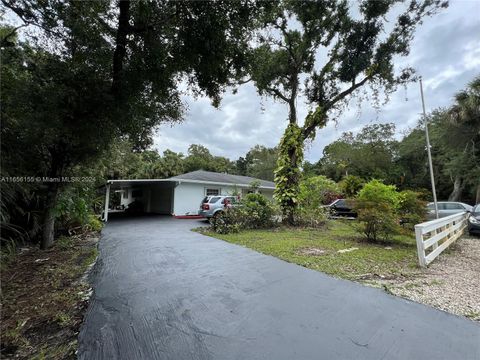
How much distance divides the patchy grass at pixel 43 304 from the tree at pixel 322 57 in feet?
29.1

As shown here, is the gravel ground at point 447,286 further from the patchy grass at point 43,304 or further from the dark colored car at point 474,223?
the dark colored car at point 474,223

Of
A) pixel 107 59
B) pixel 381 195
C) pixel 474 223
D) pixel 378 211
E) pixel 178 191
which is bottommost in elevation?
pixel 474 223

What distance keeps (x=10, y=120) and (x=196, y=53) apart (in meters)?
3.06

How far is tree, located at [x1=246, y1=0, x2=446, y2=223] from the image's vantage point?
1035 centimetres

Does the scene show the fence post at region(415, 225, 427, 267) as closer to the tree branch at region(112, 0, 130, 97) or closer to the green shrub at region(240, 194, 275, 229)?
the tree branch at region(112, 0, 130, 97)

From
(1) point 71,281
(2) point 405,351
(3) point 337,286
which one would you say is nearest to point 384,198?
(3) point 337,286

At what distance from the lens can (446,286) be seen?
4.05 meters

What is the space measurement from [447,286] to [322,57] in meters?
11.1

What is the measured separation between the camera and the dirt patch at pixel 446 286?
3342 millimetres

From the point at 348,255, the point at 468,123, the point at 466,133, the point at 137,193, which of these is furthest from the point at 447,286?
the point at 137,193

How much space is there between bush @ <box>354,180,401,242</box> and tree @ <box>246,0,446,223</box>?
403 centimetres

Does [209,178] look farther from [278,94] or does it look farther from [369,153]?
[369,153]

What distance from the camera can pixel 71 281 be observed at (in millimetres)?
4363

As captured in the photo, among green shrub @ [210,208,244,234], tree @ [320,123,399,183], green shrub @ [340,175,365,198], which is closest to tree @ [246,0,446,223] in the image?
green shrub @ [210,208,244,234]
